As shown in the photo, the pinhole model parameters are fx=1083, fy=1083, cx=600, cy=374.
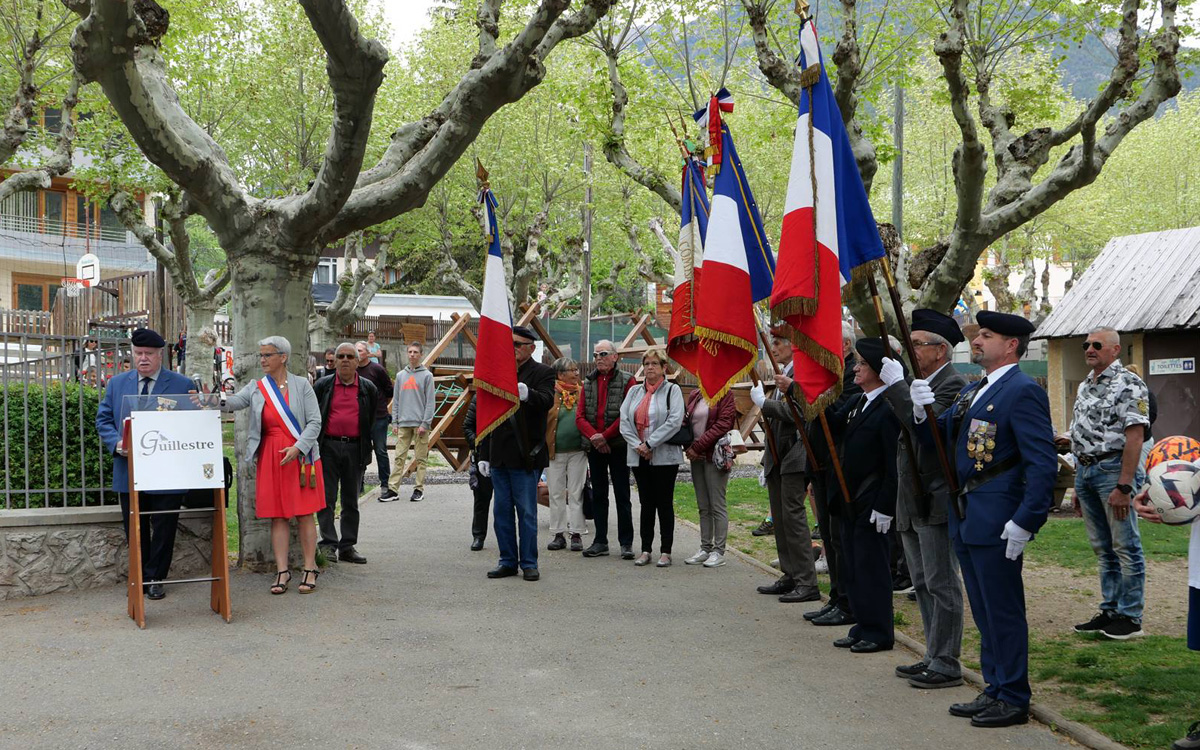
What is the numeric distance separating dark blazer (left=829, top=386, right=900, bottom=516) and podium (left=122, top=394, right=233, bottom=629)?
459cm

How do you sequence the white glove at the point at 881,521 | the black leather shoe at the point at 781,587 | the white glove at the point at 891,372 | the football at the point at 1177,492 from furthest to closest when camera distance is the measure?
1. the black leather shoe at the point at 781,587
2. the white glove at the point at 881,521
3. the white glove at the point at 891,372
4. the football at the point at 1177,492

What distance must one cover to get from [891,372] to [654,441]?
13.9 feet

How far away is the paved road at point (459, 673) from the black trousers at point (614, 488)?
1.50 metres

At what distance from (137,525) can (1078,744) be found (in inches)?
251

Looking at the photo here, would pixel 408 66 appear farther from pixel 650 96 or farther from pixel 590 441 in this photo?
pixel 590 441

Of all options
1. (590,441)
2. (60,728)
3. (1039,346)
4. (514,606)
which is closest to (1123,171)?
(1039,346)

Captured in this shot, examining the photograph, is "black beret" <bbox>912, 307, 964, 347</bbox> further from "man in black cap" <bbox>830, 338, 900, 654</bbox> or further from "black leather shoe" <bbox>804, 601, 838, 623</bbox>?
"black leather shoe" <bbox>804, 601, 838, 623</bbox>

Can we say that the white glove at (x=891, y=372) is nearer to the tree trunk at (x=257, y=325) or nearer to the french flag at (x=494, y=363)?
the french flag at (x=494, y=363)

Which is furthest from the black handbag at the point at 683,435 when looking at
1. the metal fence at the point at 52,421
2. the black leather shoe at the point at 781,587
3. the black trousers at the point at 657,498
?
the metal fence at the point at 52,421

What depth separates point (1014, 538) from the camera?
559cm

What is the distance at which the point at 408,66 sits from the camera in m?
34.1

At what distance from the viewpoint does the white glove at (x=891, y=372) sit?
6551mm

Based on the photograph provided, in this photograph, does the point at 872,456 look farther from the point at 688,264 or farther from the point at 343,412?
the point at 343,412

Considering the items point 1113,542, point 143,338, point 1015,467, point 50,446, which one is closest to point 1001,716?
point 1015,467
